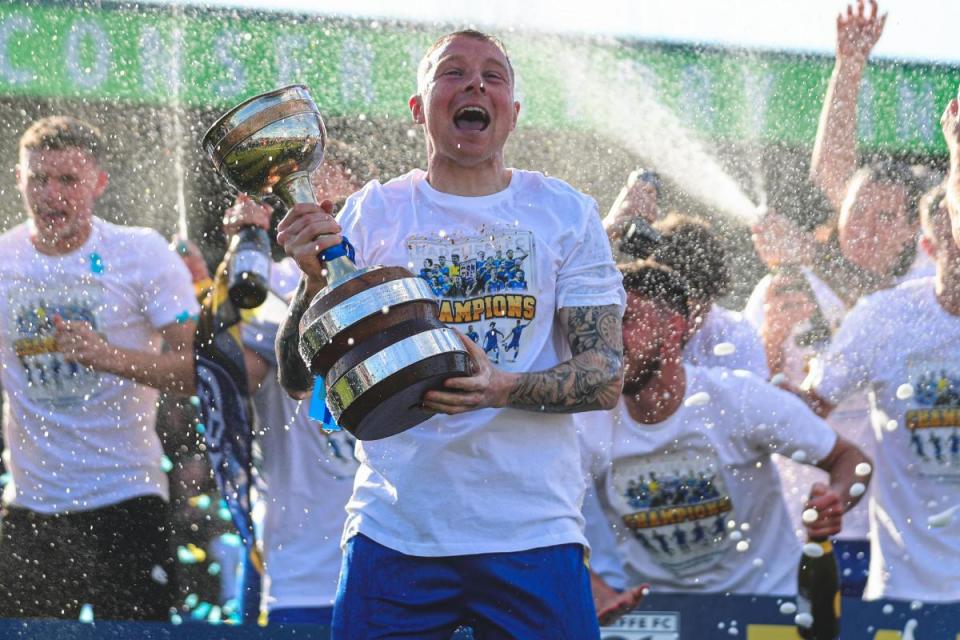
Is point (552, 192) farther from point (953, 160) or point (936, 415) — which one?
point (953, 160)

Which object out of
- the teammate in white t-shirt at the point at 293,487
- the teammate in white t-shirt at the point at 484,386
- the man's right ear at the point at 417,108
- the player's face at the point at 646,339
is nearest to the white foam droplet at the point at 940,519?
the player's face at the point at 646,339

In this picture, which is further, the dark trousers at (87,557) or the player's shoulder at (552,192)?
the dark trousers at (87,557)

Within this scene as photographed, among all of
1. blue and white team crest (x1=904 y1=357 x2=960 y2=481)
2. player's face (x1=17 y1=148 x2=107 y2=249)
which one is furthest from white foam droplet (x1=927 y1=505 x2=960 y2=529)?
player's face (x1=17 y1=148 x2=107 y2=249)

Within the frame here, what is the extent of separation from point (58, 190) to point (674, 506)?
2.23 metres

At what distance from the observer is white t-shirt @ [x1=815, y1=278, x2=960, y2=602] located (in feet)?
14.9

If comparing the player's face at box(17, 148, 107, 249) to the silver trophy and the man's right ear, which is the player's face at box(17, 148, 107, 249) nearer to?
the man's right ear

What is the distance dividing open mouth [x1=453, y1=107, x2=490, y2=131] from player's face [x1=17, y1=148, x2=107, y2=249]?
7.25 ft

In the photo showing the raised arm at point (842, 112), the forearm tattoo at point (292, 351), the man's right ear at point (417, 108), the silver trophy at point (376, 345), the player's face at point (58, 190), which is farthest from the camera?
the raised arm at point (842, 112)

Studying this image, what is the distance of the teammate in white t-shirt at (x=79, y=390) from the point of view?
15.4 ft

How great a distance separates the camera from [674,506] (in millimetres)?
4465

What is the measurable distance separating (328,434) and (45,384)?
0.98 m

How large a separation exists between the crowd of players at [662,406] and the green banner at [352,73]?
7.7 inches

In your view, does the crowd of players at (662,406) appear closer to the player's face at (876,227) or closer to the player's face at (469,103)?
the player's face at (876,227)

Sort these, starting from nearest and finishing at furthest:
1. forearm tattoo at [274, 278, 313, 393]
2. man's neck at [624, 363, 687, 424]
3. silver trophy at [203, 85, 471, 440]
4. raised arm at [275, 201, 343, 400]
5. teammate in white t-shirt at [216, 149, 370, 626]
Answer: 1. silver trophy at [203, 85, 471, 440]
2. raised arm at [275, 201, 343, 400]
3. forearm tattoo at [274, 278, 313, 393]
4. teammate in white t-shirt at [216, 149, 370, 626]
5. man's neck at [624, 363, 687, 424]
